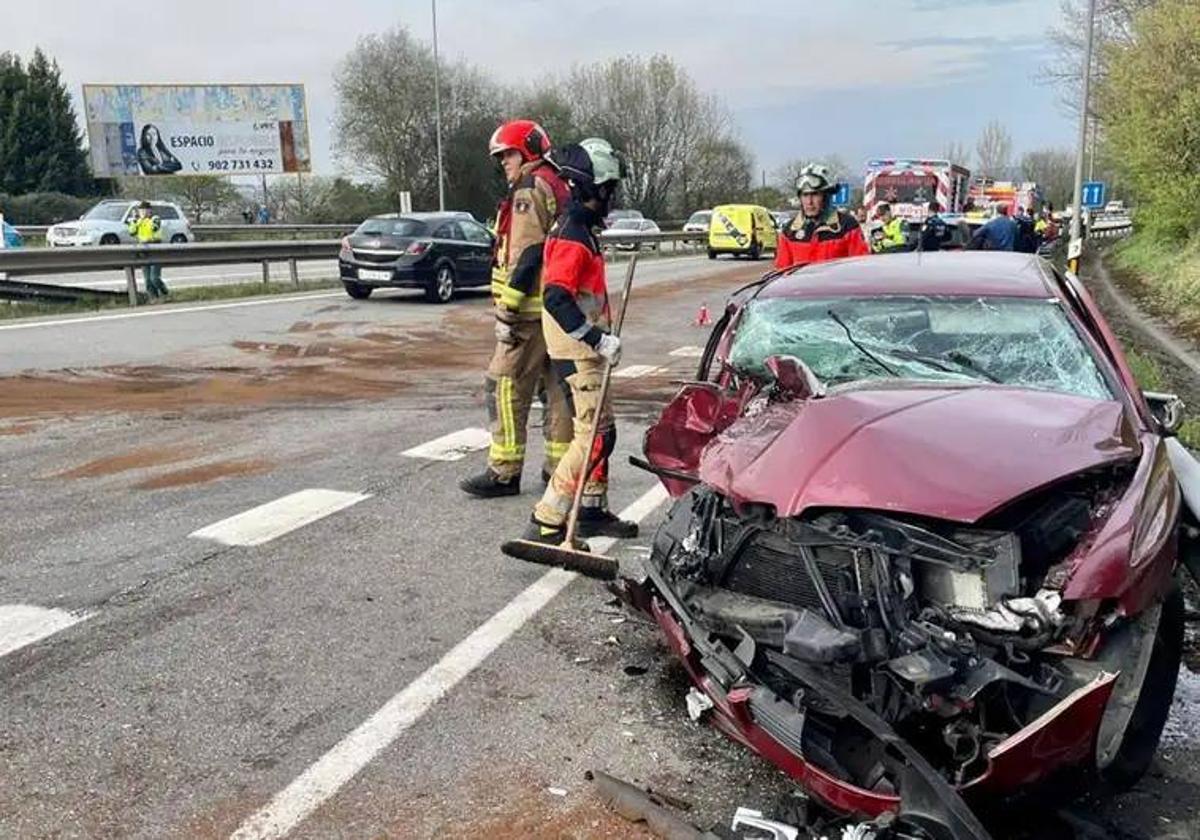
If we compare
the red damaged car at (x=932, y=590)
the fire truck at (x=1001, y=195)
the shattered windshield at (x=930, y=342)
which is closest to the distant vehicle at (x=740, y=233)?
the fire truck at (x=1001, y=195)

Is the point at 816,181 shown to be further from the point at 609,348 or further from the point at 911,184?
the point at 911,184

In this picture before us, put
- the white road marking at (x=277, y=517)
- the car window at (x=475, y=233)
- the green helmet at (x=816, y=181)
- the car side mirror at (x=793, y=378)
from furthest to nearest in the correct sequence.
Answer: the car window at (x=475, y=233) < the green helmet at (x=816, y=181) < the white road marking at (x=277, y=517) < the car side mirror at (x=793, y=378)

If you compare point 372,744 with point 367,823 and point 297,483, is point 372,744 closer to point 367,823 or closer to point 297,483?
point 367,823

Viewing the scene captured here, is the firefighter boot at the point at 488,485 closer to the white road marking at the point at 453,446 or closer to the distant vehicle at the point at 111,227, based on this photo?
the white road marking at the point at 453,446

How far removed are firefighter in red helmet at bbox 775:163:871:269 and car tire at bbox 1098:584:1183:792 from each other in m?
4.75

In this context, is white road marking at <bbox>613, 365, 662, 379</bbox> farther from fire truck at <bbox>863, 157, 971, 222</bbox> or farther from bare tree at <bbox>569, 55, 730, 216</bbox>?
bare tree at <bbox>569, 55, 730, 216</bbox>

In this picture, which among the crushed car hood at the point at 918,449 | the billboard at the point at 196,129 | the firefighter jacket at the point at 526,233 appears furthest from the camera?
the billboard at the point at 196,129

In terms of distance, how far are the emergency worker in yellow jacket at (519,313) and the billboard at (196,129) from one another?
47.8m

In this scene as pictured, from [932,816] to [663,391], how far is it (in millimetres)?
7801

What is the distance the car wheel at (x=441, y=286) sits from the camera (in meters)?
18.5

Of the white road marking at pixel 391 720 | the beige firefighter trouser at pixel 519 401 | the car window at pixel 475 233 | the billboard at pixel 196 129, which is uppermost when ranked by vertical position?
the billboard at pixel 196 129

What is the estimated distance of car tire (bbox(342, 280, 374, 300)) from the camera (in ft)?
60.6

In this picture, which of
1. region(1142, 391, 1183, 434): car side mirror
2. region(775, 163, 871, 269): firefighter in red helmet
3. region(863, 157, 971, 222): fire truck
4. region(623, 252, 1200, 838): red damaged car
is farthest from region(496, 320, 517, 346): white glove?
region(863, 157, 971, 222): fire truck

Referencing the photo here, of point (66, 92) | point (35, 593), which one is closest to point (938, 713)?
point (35, 593)
